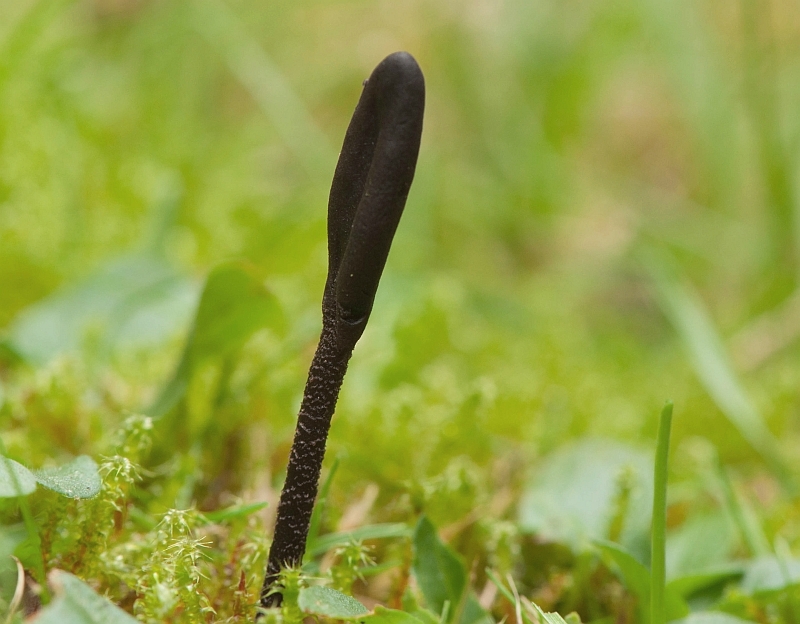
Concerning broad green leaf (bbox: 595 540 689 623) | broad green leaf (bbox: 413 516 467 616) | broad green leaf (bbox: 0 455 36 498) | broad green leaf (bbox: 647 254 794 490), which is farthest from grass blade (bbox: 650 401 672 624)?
broad green leaf (bbox: 647 254 794 490)

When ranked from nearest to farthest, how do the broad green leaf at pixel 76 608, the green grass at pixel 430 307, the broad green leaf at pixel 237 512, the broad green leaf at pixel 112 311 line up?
the broad green leaf at pixel 76 608, the broad green leaf at pixel 237 512, the green grass at pixel 430 307, the broad green leaf at pixel 112 311

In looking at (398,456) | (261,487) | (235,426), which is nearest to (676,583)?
(398,456)

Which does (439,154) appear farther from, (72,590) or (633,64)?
(72,590)

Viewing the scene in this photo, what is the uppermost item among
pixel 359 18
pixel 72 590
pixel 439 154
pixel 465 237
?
pixel 359 18

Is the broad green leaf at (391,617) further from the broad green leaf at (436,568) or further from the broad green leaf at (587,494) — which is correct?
the broad green leaf at (587,494)

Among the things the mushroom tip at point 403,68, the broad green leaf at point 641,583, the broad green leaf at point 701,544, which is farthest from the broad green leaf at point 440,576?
the mushroom tip at point 403,68

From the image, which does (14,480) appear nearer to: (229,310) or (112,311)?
(229,310)
